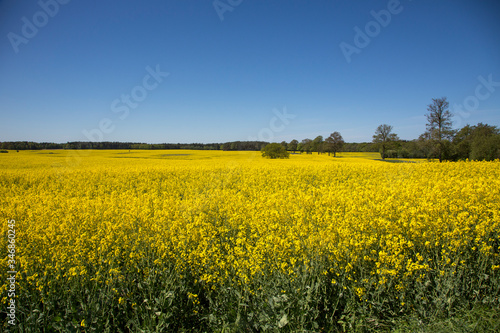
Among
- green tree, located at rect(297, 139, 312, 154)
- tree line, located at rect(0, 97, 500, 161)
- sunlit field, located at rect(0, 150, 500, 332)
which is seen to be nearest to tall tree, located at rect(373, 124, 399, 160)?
tree line, located at rect(0, 97, 500, 161)

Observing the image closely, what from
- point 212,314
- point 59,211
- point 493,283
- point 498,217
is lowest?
point 212,314

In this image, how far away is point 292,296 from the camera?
2.73 metres

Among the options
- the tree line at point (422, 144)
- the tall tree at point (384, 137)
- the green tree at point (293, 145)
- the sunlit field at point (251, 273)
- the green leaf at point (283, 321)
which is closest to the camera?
the green leaf at point (283, 321)

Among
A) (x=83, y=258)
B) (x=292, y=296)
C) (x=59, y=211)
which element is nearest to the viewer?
(x=292, y=296)

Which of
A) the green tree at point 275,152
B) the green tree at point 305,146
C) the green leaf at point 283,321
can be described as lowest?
the green leaf at point 283,321

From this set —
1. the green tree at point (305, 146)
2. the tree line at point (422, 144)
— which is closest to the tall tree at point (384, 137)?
the tree line at point (422, 144)

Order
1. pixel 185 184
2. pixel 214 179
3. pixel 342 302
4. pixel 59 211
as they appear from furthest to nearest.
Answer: pixel 214 179 < pixel 185 184 < pixel 59 211 < pixel 342 302

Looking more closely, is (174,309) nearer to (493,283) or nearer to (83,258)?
(83,258)

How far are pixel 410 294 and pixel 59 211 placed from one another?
7261 mm

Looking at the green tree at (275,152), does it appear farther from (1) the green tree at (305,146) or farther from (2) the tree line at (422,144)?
(1) the green tree at (305,146)

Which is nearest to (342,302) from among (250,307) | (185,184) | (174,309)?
(250,307)

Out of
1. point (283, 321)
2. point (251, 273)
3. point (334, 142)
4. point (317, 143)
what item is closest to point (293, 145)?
point (317, 143)

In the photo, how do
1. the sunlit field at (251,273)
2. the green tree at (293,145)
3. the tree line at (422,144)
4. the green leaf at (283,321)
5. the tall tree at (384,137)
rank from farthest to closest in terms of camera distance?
the green tree at (293,145)
the tall tree at (384,137)
the tree line at (422,144)
the sunlit field at (251,273)
the green leaf at (283,321)

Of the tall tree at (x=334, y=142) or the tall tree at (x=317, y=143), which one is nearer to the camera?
the tall tree at (x=334, y=142)
